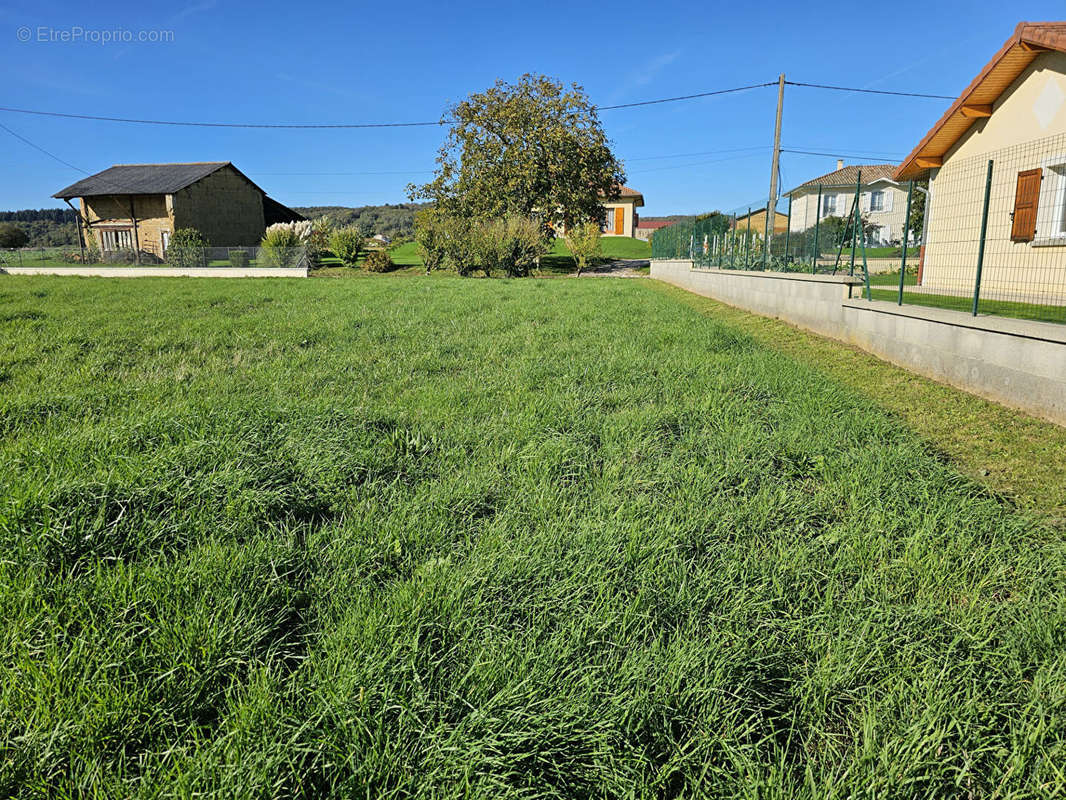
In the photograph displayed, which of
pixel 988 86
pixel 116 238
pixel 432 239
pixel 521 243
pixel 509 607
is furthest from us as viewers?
pixel 116 238

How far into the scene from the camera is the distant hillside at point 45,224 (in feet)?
227

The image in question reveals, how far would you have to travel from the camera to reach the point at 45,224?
83.8m

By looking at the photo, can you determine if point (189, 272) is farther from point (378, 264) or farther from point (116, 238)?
point (116, 238)

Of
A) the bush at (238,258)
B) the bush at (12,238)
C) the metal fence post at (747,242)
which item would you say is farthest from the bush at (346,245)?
the bush at (12,238)

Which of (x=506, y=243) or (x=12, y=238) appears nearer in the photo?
(x=506, y=243)

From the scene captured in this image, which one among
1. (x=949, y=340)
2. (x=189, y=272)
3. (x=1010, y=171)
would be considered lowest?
(x=949, y=340)

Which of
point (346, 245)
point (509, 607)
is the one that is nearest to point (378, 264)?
point (346, 245)

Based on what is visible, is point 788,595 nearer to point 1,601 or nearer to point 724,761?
point 724,761

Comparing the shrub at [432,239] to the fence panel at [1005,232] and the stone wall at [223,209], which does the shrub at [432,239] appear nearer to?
the stone wall at [223,209]

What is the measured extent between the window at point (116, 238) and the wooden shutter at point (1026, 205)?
43.5 metres

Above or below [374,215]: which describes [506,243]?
below

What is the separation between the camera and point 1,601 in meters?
2.06

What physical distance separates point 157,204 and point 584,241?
2632 cm

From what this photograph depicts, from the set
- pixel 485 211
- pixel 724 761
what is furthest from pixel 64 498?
pixel 485 211
